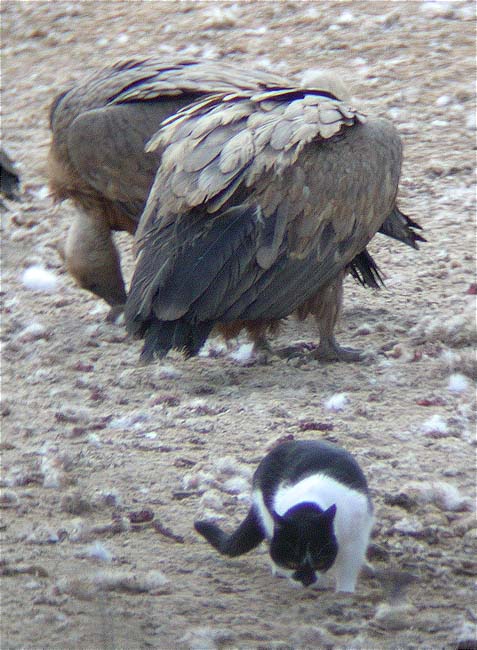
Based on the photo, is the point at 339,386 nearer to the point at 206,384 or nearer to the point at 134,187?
the point at 206,384

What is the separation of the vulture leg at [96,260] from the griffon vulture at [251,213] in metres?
0.75

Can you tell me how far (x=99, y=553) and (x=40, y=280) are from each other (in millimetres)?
2816

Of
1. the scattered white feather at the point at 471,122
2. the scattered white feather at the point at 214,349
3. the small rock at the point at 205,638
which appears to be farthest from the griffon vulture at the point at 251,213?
the scattered white feather at the point at 471,122

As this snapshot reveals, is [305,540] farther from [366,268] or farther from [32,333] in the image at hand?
[32,333]

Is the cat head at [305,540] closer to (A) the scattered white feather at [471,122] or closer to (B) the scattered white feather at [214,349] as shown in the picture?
(B) the scattered white feather at [214,349]

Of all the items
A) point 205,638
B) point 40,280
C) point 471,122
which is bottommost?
point 471,122

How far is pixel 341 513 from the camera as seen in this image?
2.98 m

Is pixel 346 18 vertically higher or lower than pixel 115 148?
lower

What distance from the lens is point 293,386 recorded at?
4.52 meters

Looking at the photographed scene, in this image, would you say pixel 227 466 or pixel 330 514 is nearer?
pixel 330 514

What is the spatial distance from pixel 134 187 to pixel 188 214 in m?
0.58

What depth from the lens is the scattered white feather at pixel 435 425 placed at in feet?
13.2

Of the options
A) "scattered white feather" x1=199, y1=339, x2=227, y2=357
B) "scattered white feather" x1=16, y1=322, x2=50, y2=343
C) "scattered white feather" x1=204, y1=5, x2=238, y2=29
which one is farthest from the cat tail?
"scattered white feather" x1=204, y1=5, x2=238, y2=29

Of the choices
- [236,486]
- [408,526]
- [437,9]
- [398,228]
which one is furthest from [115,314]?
[437,9]
